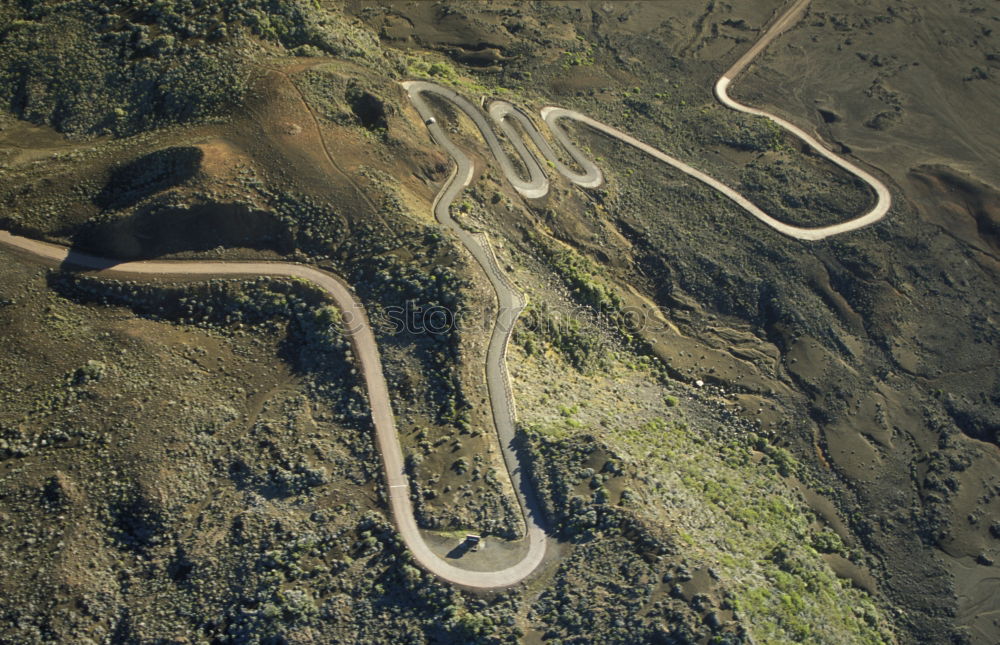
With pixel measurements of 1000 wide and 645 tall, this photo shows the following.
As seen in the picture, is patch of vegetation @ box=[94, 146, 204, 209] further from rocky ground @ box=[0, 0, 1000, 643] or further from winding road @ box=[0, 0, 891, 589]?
winding road @ box=[0, 0, 891, 589]

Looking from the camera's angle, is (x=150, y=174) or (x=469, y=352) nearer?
(x=469, y=352)

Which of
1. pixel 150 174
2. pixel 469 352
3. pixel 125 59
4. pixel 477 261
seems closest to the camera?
pixel 469 352

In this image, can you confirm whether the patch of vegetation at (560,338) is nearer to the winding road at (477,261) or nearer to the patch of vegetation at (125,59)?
the winding road at (477,261)

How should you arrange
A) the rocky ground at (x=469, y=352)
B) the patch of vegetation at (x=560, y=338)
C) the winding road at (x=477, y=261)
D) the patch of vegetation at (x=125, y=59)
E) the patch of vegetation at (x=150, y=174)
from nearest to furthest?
the rocky ground at (x=469, y=352) → the winding road at (x=477, y=261) → the patch of vegetation at (x=150, y=174) → the patch of vegetation at (x=560, y=338) → the patch of vegetation at (x=125, y=59)

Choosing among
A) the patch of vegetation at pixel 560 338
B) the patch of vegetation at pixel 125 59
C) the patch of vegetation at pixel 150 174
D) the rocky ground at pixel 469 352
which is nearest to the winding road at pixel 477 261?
the rocky ground at pixel 469 352

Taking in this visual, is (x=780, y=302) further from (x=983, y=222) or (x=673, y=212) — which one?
(x=983, y=222)

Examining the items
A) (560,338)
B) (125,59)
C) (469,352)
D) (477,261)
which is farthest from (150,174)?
(560,338)

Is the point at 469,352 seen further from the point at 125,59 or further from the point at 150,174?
the point at 125,59

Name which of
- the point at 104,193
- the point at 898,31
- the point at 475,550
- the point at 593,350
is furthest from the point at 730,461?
the point at 898,31
